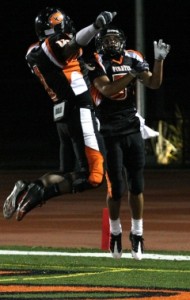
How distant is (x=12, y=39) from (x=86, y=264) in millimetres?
34082

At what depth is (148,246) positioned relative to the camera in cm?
1491

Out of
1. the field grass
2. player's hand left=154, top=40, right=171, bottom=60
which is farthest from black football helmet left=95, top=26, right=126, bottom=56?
the field grass

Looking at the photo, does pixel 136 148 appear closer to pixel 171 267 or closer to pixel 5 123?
pixel 171 267

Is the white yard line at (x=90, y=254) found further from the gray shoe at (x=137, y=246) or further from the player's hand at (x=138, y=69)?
the player's hand at (x=138, y=69)

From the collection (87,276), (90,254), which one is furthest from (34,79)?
(87,276)

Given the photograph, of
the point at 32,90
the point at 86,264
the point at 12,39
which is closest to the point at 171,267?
the point at 86,264

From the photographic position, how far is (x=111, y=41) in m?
12.8

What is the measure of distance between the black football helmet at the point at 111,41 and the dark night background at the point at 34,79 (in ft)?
63.9

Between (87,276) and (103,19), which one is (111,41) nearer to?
(103,19)

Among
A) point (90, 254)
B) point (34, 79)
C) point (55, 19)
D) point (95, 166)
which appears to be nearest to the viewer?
point (95, 166)

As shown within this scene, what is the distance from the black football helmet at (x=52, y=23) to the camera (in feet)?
38.4

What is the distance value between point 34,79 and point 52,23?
2778cm

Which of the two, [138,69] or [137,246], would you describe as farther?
[137,246]

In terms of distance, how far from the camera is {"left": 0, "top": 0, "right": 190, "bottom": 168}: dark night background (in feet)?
111
